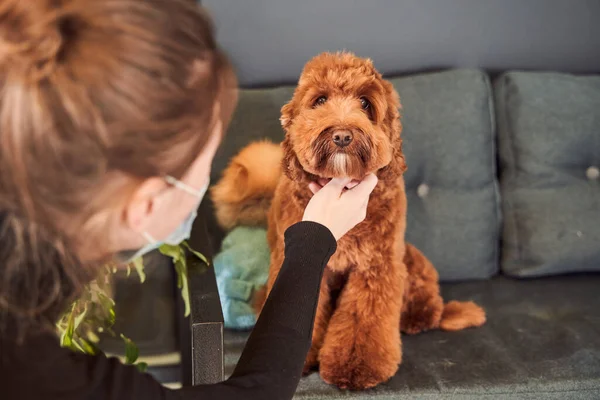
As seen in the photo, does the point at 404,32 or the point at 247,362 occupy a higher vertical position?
the point at 404,32

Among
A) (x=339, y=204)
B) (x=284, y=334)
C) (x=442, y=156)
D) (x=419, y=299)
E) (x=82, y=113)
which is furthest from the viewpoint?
(x=442, y=156)

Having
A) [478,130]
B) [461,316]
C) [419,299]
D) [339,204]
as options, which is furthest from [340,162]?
[478,130]

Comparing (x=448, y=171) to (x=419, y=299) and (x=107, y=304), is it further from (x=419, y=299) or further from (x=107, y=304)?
(x=107, y=304)

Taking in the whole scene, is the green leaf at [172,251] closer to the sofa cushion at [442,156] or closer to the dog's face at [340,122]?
the dog's face at [340,122]

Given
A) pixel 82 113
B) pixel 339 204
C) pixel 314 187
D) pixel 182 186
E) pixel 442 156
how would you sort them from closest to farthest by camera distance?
pixel 82 113 → pixel 182 186 → pixel 339 204 → pixel 314 187 → pixel 442 156

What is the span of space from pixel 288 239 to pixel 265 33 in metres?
1.02

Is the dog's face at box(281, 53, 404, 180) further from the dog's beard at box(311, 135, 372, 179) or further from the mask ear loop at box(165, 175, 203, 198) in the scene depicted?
the mask ear loop at box(165, 175, 203, 198)

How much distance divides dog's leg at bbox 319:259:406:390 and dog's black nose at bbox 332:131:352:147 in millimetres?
307

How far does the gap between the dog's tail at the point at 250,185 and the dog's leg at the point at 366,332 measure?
35 centimetres

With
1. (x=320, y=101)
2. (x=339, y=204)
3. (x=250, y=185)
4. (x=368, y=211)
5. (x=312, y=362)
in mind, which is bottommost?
(x=312, y=362)

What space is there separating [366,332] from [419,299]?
9.6 inches

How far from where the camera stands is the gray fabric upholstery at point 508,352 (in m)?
1.36

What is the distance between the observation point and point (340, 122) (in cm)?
122

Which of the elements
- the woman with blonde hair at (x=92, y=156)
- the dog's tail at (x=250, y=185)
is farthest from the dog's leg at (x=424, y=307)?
the woman with blonde hair at (x=92, y=156)
